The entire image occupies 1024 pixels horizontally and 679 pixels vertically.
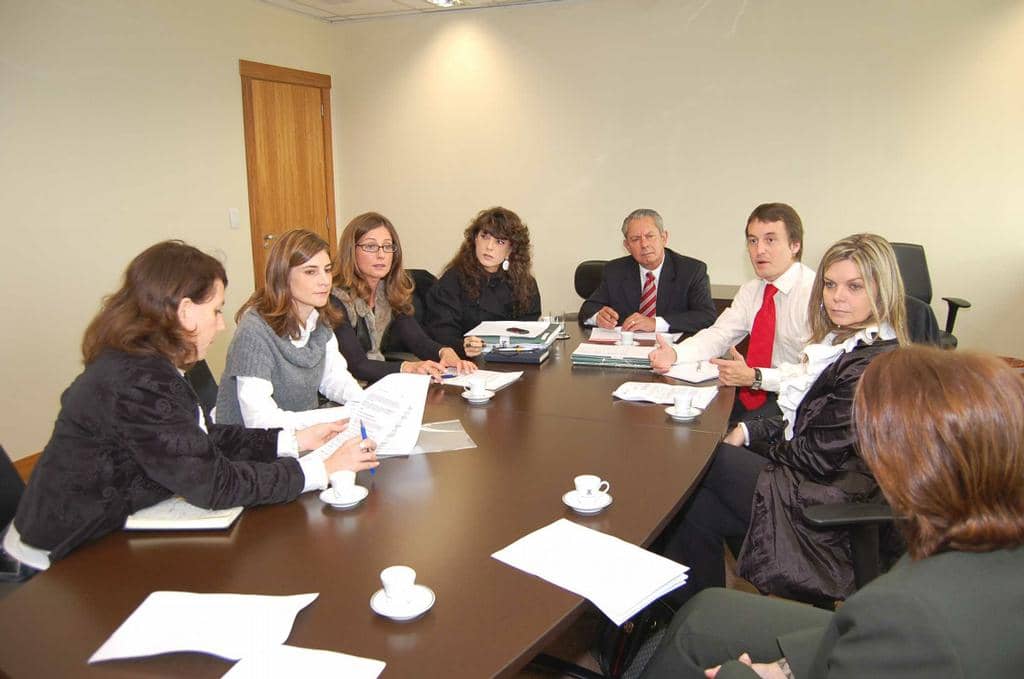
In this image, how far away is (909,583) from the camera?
3.07 feet

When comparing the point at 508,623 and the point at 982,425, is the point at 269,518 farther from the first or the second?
the point at 982,425

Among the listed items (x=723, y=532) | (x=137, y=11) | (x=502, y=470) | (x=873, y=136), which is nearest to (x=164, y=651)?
(x=502, y=470)

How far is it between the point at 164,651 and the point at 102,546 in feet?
1.45

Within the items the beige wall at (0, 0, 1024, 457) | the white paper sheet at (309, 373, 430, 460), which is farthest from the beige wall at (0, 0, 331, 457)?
the white paper sheet at (309, 373, 430, 460)

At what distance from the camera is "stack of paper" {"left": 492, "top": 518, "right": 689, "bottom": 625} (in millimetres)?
1188

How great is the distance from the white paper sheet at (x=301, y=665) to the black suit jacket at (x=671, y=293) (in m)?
2.79

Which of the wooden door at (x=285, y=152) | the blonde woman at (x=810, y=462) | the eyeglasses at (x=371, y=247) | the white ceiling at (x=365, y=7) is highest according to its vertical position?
the white ceiling at (x=365, y=7)

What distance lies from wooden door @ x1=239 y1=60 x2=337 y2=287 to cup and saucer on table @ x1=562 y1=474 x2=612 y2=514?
175 inches

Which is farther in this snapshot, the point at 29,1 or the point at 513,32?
the point at 513,32

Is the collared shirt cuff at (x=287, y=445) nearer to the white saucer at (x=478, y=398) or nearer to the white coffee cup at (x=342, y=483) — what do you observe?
the white coffee cup at (x=342, y=483)

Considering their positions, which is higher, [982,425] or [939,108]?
[939,108]

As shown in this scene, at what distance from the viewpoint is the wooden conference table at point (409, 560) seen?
105 cm

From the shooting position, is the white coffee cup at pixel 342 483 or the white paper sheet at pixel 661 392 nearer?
the white coffee cup at pixel 342 483

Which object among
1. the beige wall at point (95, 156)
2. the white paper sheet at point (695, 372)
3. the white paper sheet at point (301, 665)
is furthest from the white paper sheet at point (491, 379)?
the beige wall at point (95, 156)
